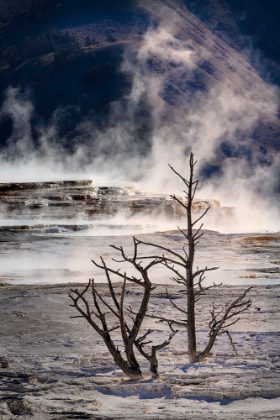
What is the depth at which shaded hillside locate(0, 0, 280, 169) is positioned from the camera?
1494 inches

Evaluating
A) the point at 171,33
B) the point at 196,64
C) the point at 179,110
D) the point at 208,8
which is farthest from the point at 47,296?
the point at 208,8

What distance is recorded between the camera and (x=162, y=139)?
117ft

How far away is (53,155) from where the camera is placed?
113ft

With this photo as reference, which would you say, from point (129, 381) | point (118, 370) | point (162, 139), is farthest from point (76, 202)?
point (162, 139)

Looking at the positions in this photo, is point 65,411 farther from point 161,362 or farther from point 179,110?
point 179,110

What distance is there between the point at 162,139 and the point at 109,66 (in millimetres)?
5680

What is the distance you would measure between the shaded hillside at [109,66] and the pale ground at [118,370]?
26.4 m

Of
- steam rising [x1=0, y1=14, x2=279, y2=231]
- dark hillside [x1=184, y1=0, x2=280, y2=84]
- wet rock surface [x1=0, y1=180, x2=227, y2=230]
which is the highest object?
dark hillside [x1=184, y1=0, x2=280, y2=84]

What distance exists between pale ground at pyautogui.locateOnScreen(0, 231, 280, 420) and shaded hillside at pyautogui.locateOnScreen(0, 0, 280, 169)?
26.4 m

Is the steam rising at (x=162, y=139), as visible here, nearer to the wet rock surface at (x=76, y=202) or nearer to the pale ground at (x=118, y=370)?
the wet rock surface at (x=76, y=202)

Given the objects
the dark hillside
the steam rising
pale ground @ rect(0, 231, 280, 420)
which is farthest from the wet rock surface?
the dark hillside

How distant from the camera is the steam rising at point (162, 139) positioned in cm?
3092

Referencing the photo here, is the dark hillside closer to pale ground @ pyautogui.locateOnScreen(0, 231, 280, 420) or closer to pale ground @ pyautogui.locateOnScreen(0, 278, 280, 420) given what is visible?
pale ground @ pyautogui.locateOnScreen(0, 231, 280, 420)

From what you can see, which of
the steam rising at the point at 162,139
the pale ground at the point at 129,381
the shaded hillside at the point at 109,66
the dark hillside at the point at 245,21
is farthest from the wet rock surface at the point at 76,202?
the dark hillside at the point at 245,21
